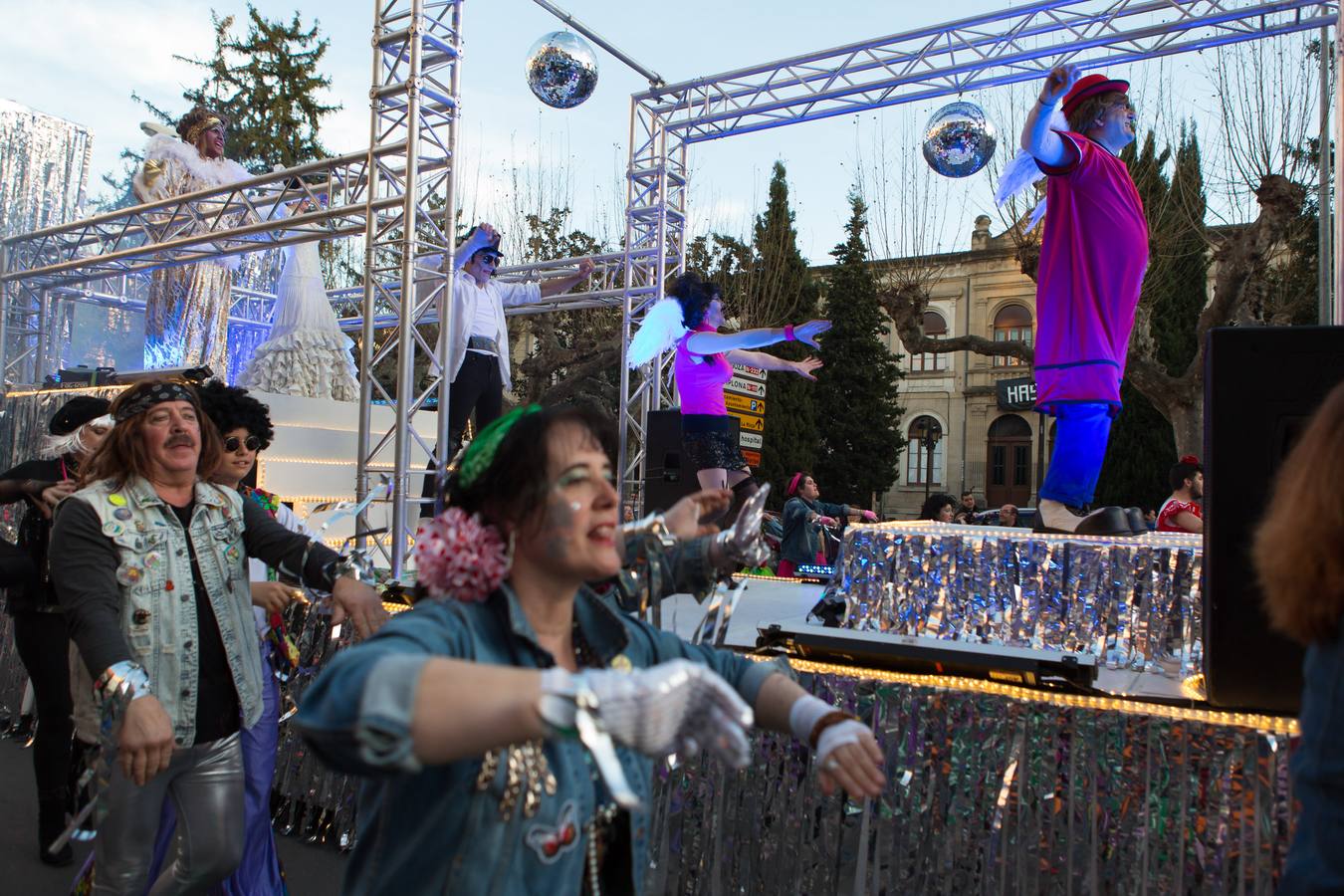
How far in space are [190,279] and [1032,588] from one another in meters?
8.56

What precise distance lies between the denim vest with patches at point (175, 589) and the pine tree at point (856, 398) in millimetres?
21284

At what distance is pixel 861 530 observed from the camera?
3.17m

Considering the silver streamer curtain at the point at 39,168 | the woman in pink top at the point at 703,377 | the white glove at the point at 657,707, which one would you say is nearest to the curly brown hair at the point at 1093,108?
the woman in pink top at the point at 703,377

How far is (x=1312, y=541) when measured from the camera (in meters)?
1.07

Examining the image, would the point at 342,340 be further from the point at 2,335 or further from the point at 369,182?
the point at 2,335

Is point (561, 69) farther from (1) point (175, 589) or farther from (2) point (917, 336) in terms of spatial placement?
(2) point (917, 336)

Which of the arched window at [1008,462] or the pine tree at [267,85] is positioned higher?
the pine tree at [267,85]

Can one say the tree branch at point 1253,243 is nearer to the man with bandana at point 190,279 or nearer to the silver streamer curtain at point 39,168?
the man with bandana at point 190,279

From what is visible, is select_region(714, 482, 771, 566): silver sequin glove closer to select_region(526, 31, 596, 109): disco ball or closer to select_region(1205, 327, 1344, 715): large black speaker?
select_region(1205, 327, 1344, 715): large black speaker

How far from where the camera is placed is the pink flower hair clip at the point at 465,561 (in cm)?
129

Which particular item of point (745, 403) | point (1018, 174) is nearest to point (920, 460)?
point (745, 403)

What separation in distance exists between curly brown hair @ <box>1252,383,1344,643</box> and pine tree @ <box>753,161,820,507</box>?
58.8 ft

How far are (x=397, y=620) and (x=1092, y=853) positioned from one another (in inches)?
67.6

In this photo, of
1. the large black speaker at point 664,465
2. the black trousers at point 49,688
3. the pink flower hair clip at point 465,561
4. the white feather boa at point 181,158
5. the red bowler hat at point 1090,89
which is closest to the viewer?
the pink flower hair clip at point 465,561
